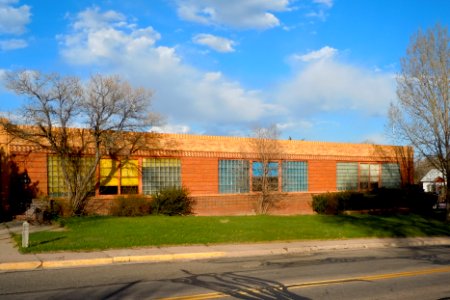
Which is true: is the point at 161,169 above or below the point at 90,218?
above

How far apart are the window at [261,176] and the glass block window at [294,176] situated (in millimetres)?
925

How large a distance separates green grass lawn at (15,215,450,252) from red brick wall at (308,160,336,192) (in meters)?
6.81

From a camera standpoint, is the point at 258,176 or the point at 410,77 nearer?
the point at 410,77

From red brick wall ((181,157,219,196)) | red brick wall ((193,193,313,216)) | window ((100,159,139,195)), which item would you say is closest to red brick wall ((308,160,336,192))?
red brick wall ((193,193,313,216))

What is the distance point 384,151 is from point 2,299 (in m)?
31.1

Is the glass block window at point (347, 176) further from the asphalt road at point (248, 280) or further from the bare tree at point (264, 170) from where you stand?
the asphalt road at point (248, 280)

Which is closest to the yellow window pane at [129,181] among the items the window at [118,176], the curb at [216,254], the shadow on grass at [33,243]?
the window at [118,176]

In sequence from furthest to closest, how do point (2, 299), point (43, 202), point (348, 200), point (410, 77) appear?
point (348, 200) < point (410, 77) < point (43, 202) < point (2, 299)

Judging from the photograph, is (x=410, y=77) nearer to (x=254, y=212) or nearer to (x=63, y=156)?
(x=254, y=212)

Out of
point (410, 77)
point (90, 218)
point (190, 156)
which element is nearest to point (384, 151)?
point (410, 77)

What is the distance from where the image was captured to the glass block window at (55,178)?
22047mm

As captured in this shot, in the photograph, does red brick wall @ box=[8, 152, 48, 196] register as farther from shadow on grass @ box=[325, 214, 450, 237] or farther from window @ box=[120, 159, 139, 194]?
shadow on grass @ box=[325, 214, 450, 237]

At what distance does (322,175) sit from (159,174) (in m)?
11.6

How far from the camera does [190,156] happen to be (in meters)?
26.1
